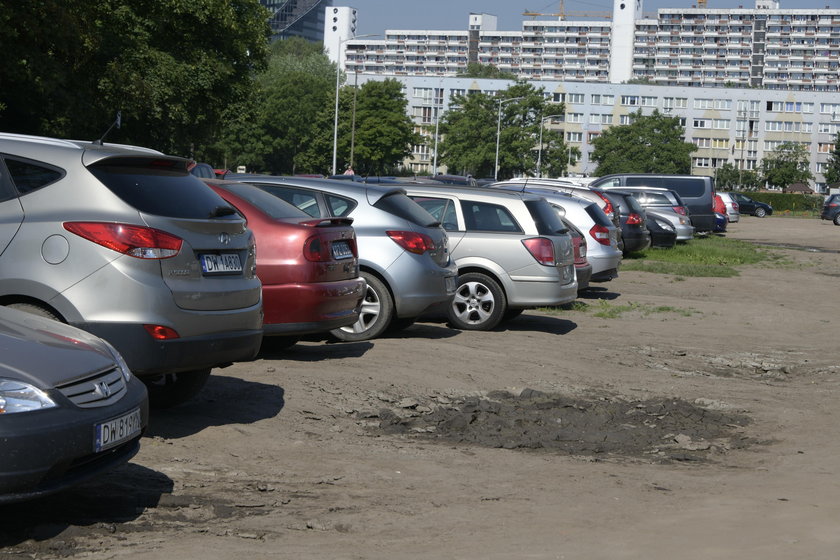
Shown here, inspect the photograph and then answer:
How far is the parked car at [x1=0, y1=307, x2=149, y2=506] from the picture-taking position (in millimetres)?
4867

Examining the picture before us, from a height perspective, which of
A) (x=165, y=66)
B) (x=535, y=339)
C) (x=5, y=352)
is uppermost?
(x=165, y=66)

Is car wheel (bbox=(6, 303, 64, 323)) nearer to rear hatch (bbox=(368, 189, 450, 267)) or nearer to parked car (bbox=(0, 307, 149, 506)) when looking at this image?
parked car (bbox=(0, 307, 149, 506))

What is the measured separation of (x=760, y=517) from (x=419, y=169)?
165 m

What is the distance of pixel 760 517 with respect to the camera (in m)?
5.86

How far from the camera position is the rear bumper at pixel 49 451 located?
4820 millimetres

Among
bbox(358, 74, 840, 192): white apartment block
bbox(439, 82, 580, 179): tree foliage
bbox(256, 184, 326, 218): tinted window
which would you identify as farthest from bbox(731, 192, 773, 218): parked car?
bbox(256, 184, 326, 218): tinted window

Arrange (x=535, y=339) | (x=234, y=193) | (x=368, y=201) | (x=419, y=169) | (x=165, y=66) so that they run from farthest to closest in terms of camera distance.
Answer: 1. (x=419, y=169)
2. (x=165, y=66)
3. (x=535, y=339)
4. (x=368, y=201)
5. (x=234, y=193)

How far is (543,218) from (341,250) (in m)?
4.67

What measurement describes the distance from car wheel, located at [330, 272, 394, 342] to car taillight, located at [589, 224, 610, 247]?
24.7ft

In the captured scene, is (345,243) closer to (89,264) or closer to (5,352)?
(89,264)

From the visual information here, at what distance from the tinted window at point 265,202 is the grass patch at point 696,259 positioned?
54.2ft

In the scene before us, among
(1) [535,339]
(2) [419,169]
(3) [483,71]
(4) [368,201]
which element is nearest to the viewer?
(4) [368,201]

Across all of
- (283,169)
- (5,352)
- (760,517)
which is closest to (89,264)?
(5,352)

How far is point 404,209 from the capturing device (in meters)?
12.1
